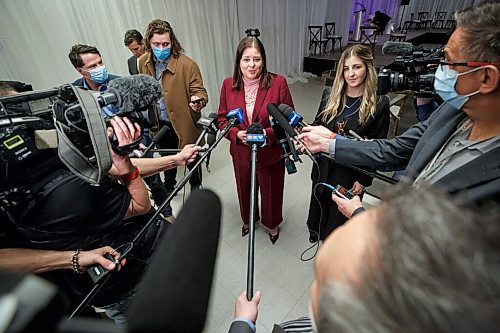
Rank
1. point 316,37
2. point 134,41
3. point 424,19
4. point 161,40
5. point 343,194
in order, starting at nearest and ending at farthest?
1. point 343,194
2. point 161,40
3. point 134,41
4. point 316,37
5. point 424,19

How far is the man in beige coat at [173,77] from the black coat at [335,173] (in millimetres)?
1118

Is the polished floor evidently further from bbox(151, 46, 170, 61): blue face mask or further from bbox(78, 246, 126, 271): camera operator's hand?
bbox(151, 46, 170, 61): blue face mask

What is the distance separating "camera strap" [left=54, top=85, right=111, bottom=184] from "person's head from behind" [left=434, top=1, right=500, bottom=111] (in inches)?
41.8

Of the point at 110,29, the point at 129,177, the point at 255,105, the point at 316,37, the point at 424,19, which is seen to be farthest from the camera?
the point at 424,19

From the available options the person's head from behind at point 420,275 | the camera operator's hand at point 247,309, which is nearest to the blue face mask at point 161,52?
the camera operator's hand at point 247,309

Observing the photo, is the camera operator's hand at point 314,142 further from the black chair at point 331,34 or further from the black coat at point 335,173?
the black chair at point 331,34

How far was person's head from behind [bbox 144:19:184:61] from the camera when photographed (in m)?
1.91

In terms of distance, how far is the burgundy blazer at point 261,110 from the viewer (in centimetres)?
155

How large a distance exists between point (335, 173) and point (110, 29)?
3.06m

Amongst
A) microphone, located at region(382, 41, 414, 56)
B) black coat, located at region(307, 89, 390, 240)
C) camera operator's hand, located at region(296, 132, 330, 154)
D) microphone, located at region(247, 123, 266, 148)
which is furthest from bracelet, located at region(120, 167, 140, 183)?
microphone, located at region(382, 41, 414, 56)

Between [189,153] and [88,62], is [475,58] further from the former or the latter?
[88,62]

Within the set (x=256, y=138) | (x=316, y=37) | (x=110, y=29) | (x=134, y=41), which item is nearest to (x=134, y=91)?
(x=256, y=138)

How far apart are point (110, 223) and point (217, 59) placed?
150 inches

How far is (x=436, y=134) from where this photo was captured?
922mm
